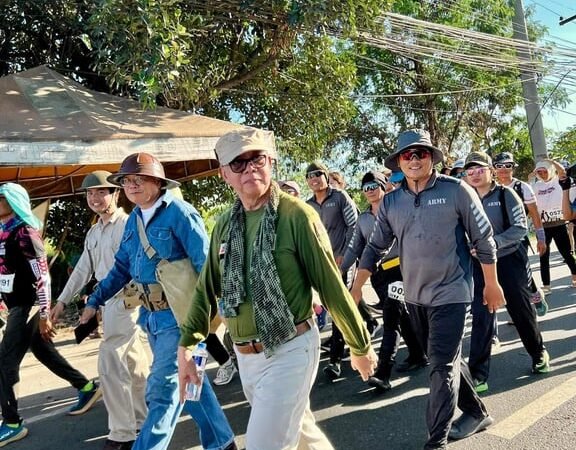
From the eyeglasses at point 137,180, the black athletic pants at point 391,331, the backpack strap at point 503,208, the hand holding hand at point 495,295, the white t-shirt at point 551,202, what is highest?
the eyeglasses at point 137,180

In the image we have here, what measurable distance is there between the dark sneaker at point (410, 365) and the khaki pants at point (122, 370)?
90.3 inches

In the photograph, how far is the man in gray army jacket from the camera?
307 centimetres

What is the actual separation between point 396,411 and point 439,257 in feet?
4.82

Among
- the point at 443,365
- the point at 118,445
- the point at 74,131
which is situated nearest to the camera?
the point at 443,365

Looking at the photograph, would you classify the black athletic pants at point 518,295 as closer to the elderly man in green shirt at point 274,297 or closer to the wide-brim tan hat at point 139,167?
the elderly man in green shirt at point 274,297

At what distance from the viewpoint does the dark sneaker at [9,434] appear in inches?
159

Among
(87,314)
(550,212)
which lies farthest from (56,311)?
(550,212)

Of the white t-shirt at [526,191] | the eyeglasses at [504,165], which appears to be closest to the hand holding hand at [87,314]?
the eyeglasses at [504,165]

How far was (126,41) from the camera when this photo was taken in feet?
20.5

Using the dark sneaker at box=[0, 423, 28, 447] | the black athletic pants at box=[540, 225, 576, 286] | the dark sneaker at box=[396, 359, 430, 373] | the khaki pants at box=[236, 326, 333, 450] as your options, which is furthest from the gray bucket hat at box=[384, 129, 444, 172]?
the black athletic pants at box=[540, 225, 576, 286]

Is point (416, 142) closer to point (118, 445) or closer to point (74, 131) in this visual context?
point (118, 445)

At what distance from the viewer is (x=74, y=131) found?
5824mm

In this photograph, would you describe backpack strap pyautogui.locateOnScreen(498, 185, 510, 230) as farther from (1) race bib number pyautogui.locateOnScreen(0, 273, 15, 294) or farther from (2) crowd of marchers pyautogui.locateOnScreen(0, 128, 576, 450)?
(1) race bib number pyautogui.locateOnScreen(0, 273, 15, 294)

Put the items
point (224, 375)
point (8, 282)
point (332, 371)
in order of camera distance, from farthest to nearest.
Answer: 1. point (224, 375)
2. point (332, 371)
3. point (8, 282)
